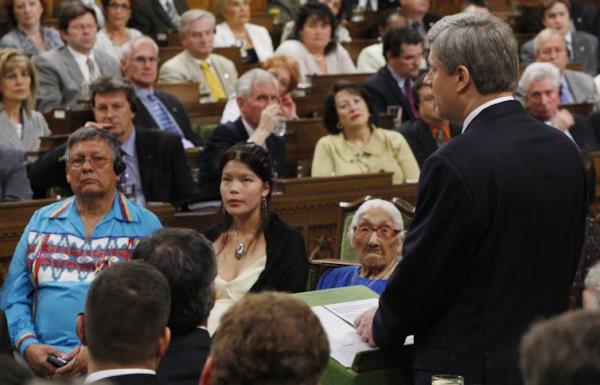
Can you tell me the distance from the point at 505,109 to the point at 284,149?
12.5 ft

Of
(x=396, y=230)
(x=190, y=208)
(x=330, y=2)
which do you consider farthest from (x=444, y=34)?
(x=330, y=2)

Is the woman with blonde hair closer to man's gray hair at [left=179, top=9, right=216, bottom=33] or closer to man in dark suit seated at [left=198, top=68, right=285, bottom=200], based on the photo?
man in dark suit seated at [left=198, top=68, right=285, bottom=200]

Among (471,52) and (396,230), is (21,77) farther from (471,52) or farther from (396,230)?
(471,52)

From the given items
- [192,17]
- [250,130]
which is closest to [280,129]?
[250,130]

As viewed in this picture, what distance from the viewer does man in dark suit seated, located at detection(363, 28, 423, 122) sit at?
782 cm

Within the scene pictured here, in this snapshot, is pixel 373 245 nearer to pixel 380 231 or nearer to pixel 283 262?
pixel 380 231

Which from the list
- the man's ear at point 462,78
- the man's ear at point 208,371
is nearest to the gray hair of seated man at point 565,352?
the man's ear at point 208,371

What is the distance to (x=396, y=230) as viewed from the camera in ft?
14.3

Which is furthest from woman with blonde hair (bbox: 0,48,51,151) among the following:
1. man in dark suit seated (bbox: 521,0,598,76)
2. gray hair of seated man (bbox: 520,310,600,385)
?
gray hair of seated man (bbox: 520,310,600,385)

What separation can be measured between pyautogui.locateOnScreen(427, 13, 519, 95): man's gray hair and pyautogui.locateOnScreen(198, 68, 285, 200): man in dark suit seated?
10.4ft

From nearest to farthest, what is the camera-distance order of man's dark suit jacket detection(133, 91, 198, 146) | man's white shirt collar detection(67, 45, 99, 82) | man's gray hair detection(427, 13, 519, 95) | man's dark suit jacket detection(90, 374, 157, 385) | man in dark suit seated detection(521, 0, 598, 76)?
man's dark suit jacket detection(90, 374, 157, 385), man's gray hair detection(427, 13, 519, 95), man's dark suit jacket detection(133, 91, 198, 146), man's white shirt collar detection(67, 45, 99, 82), man in dark suit seated detection(521, 0, 598, 76)

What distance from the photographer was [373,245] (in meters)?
4.28

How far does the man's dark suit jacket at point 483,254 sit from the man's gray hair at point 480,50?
6 cm

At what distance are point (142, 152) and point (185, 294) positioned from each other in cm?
289
